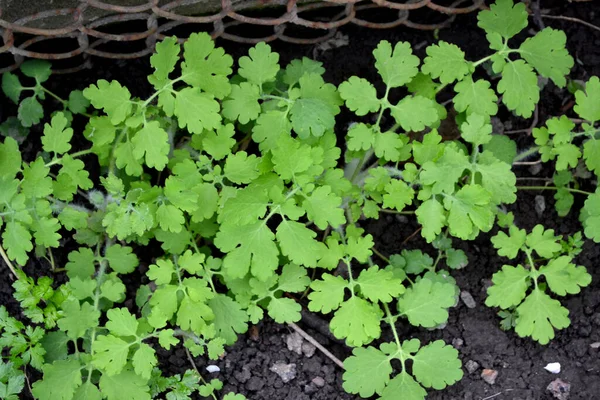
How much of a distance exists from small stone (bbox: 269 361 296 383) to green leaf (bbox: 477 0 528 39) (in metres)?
1.52

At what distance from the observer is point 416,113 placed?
9.94ft

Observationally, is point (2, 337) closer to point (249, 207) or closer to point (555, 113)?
point (249, 207)

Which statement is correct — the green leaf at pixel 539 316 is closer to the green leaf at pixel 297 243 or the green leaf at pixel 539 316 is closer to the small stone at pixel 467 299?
the small stone at pixel 467 299

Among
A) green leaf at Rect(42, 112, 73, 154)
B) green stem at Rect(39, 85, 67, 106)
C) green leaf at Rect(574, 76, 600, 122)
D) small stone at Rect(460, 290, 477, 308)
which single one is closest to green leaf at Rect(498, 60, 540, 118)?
green leaf at Rect(574, 76, 600, 122)

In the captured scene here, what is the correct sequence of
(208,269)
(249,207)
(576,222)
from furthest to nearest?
(576,222), (208,269), (249,207)

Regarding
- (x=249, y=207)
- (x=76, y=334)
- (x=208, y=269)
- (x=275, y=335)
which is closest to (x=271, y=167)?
(x=249, y=207)

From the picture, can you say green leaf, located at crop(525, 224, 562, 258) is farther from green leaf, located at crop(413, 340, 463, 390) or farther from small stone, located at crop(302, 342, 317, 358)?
small stone, located at crop(302, 342, 317, 358)

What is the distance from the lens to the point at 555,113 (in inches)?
142

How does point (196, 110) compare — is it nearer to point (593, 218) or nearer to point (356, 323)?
point (356, 323)

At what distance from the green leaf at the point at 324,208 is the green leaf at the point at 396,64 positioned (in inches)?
21.0

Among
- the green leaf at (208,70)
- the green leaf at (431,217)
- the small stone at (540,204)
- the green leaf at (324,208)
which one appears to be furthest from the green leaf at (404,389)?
the green leaf at (208,70)

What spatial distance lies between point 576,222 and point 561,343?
557 mm

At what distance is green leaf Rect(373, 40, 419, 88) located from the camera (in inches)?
120

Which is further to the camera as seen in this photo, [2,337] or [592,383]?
[592,383]
